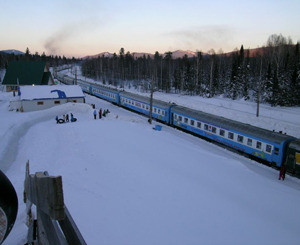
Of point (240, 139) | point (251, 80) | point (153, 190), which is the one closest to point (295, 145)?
point (240, 139)

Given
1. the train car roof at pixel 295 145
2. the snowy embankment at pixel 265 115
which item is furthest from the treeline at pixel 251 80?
the train car roof at pixel 295 145

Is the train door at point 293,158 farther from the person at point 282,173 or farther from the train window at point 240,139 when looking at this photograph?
the train window at point 240,139

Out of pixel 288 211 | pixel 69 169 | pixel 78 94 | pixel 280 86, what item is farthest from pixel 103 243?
pixel 280 86

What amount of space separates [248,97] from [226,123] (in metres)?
27.6

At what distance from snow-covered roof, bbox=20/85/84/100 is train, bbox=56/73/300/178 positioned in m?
11.4

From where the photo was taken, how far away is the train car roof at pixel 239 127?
17345 millimetres

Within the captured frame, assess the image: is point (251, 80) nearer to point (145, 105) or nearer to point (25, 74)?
point (145, 105)

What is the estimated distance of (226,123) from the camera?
2127cm

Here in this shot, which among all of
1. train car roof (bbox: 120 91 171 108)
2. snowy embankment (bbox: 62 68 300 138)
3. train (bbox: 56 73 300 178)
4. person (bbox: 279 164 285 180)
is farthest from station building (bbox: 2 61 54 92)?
person (bbox: 279 164 285 180)

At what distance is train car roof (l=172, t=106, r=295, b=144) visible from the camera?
1735cm

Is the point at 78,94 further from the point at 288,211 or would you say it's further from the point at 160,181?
the point at 288,211

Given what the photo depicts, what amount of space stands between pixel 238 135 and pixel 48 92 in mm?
27424

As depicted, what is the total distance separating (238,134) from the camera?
19859 millimetres

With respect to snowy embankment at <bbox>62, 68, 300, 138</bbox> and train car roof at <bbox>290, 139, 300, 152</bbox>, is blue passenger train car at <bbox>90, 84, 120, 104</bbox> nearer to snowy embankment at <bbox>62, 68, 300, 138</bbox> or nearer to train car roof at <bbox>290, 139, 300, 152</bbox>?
snowy embankment at <bbox>62, 68, 300, 138</bbox>
